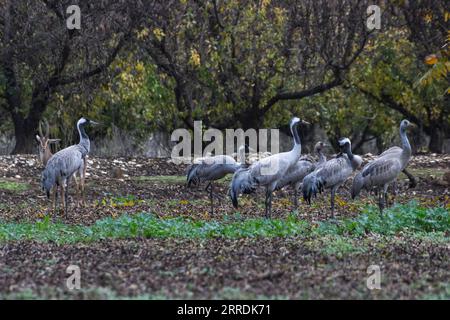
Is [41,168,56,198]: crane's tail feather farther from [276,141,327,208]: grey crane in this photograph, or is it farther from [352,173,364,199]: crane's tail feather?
[352,173,364,199]: crane's tail feather

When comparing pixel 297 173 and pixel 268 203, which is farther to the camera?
pixel 297 173

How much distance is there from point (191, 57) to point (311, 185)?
12.9m

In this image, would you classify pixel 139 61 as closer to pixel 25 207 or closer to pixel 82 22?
pixel 82 22

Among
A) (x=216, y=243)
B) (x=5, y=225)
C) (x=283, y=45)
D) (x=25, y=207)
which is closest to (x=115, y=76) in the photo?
(x=283, y=45)

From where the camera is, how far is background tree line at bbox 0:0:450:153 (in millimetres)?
28625

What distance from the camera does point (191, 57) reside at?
30.8 metres

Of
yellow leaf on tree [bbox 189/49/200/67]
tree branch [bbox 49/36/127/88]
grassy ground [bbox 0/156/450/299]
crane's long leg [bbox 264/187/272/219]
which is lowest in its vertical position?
grassy ground [bbox 0/156/450/299]

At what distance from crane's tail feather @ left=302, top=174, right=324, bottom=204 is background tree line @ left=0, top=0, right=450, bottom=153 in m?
9.92

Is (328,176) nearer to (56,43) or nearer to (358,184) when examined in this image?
(358,184)

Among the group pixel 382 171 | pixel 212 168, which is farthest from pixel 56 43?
pixel 382 171

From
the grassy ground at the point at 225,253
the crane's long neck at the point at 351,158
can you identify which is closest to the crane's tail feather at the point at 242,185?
the grassy ground at the point at 225,253

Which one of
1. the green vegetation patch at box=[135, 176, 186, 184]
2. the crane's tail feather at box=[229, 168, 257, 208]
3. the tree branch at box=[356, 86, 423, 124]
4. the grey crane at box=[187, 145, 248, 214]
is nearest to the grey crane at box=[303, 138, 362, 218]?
the crane's tail feather at box=[229, 168, 257, 208]

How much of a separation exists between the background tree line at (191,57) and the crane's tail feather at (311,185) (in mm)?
9921

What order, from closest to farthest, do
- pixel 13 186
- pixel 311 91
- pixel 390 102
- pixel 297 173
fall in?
pixel 297 173
pixel 13 186
pixel 311 91
pixel 390 102
